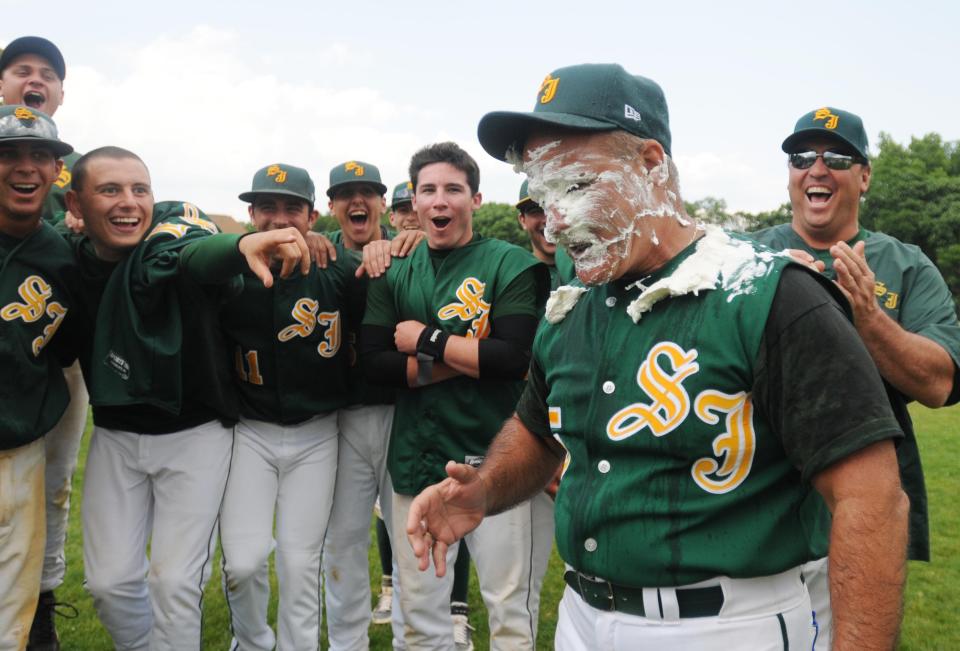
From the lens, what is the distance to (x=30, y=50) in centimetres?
535

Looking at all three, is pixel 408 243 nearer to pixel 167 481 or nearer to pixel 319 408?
pixel 319 408

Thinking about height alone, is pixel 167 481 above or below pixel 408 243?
below

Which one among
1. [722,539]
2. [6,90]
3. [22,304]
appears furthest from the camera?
[6,90]

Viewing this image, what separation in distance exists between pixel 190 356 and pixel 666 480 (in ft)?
9.53

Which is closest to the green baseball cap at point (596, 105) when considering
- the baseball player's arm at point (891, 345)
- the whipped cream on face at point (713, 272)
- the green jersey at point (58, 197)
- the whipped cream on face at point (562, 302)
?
the whipped cream on face at point (713, 272)

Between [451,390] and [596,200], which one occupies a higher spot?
[596,200]

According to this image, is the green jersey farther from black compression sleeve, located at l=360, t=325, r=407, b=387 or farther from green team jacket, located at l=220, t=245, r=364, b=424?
black compression sleeve, located at l=360, t=325, r=407, b=387

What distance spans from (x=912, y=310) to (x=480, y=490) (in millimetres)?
2342

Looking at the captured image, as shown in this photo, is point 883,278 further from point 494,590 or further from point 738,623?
Answer: point 494,590

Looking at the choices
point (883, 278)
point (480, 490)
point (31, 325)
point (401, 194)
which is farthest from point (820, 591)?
point (401, 194)

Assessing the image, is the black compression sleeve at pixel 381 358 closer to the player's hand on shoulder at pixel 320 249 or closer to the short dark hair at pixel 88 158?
the player's hand on shoulder at pixel 320 249

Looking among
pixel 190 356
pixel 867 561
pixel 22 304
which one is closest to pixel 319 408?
pixel 190 356

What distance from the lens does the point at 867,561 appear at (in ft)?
5.51

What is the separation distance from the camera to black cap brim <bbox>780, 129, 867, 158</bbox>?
12.2ft
